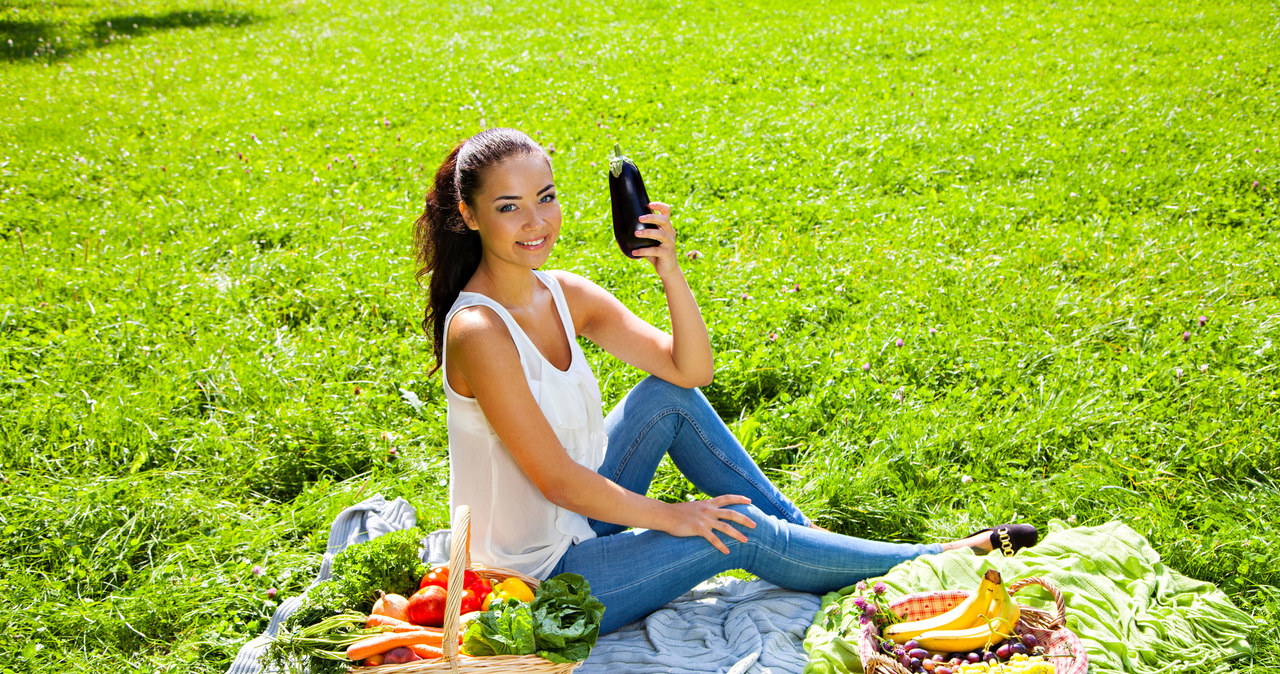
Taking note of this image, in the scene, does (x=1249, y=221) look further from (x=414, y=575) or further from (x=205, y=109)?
(x=205, y=109)

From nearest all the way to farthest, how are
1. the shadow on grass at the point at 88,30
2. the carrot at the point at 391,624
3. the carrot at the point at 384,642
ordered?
the carrot at the point at 384,642
the carrot at the point at 391,624
the shadow on grass at the point at 88,30

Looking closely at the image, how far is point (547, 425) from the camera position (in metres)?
2.74

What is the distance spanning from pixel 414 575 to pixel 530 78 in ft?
28.6

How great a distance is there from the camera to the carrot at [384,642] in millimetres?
2240

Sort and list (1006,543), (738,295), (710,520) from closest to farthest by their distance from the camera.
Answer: (710,520), (1006,543), (738,295)

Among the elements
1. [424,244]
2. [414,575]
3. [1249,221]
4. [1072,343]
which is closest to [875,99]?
[1249,221]

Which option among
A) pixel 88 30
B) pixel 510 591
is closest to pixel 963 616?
pixel 510 591

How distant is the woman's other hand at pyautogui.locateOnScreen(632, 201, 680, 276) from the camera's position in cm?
284

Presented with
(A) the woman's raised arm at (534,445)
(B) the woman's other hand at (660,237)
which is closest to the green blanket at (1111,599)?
(A) the woman's raised arm at (534,445)

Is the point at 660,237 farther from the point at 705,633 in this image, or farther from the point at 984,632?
the point at 984,632

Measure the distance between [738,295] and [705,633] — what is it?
2.72 meters

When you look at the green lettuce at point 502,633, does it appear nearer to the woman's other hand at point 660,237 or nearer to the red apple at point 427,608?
the red apple at point 427,608

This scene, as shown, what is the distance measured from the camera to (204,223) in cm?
670

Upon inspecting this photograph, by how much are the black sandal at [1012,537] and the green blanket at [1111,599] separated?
0.04 m
